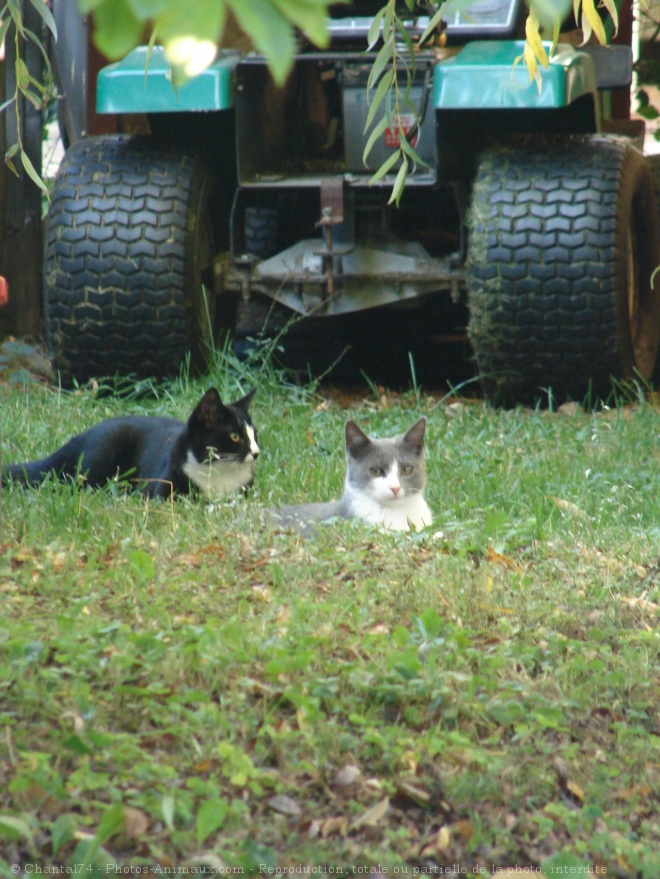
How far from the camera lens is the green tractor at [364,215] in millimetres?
5539

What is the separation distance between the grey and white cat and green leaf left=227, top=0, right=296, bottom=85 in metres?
2.78

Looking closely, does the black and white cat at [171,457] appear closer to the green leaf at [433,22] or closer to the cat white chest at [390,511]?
the cat white chest at [390,511]

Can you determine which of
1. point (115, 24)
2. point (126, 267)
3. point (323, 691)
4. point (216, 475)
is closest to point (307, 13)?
point (115, 24)

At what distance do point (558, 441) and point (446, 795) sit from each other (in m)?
3.10

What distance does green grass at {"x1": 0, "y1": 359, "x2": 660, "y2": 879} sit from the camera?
6.47ft

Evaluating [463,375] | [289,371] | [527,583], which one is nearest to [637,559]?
[527,583]

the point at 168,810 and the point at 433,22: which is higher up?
the point at 433,22

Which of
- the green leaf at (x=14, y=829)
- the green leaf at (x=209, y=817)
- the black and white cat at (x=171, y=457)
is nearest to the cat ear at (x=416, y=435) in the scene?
the black and white cat at (x=171, y=457)

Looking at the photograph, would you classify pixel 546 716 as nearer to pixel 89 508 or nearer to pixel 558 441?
pixel 89 508

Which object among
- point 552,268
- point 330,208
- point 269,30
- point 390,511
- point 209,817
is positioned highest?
point 269,30

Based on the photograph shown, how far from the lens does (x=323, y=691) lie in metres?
2.36

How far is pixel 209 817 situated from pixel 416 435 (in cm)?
239

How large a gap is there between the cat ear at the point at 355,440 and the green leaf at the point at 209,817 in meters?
2.23

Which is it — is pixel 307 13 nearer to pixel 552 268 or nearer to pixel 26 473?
pixel 26 473
